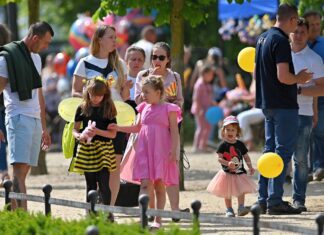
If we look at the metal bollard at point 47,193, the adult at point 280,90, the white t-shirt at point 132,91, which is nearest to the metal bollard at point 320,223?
the metal bollard at point 47,193

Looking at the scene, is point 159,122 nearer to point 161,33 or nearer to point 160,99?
point 160,99

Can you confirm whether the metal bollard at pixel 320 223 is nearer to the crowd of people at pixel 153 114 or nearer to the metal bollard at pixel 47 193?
the metal bollard at pixel 47 193

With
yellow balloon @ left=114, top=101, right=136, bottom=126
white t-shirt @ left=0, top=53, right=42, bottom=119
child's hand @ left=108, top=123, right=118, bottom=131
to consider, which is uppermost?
white t-shirt @ left=0, top=53, right=42, bottom=119

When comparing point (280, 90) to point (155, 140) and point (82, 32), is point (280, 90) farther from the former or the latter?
point (82, 32)

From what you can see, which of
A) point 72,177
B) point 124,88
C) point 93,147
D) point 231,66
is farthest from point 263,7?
point 231,66

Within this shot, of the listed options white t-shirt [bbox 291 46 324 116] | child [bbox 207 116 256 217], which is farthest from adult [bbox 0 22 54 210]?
white t-shirt [bbox 291 46 324 116]

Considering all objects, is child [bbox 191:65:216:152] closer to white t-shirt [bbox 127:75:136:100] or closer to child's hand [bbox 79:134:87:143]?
white t-shirt [bbox 127:75:136:100]

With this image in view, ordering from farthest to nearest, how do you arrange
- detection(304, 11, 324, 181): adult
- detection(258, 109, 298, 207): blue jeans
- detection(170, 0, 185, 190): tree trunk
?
1. detection(170, 0, 185, 190): tree trunk
2. detection(304, 11, 324, 181): adult
3. detection(258, 109, 298, 207): blue jeans

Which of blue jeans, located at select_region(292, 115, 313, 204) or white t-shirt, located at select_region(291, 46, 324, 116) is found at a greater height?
white t-shirt, located at select_region(291, 46, 324, 116)

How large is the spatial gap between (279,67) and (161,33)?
20.7 m

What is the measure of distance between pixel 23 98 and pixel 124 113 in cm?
122

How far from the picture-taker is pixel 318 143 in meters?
14.9

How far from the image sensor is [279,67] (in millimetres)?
11625

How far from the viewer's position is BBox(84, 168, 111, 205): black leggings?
36.2ft
